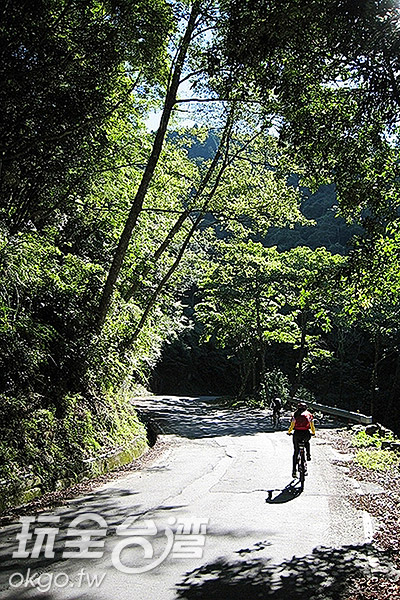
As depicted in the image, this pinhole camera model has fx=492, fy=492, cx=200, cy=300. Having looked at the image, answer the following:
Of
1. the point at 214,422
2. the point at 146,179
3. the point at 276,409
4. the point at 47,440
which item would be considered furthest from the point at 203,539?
A: the point at 214,422

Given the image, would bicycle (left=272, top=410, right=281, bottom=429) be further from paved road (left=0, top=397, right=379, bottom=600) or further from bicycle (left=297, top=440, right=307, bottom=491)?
bicycle (left=297, top=440, right=307, bottom=491)

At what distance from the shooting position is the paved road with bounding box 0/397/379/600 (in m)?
4.82

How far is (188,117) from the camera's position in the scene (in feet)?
50.5

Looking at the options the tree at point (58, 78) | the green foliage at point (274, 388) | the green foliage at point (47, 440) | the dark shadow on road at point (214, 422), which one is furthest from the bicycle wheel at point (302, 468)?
the green foliage at point (274, 388)

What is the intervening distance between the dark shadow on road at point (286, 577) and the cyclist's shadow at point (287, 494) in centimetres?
283

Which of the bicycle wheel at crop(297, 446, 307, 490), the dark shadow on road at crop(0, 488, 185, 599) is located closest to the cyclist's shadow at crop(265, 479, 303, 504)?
the bicycle wheel at crop(297, 446, 307, 490)

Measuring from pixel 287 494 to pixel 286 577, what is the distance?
4279 millimetres

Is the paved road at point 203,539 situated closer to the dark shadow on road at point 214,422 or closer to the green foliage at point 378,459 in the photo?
the green foliage at point 378,459

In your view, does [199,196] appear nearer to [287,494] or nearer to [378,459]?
[378,459]

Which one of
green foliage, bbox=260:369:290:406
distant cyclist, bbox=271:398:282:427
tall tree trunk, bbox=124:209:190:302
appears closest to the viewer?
tall tree trunk, bbox=124:209:190:302

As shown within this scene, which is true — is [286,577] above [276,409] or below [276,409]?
above

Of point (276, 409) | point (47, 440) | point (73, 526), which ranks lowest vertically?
point (276, 409)

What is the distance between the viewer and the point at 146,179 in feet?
38.5

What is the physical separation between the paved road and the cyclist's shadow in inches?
0.8
